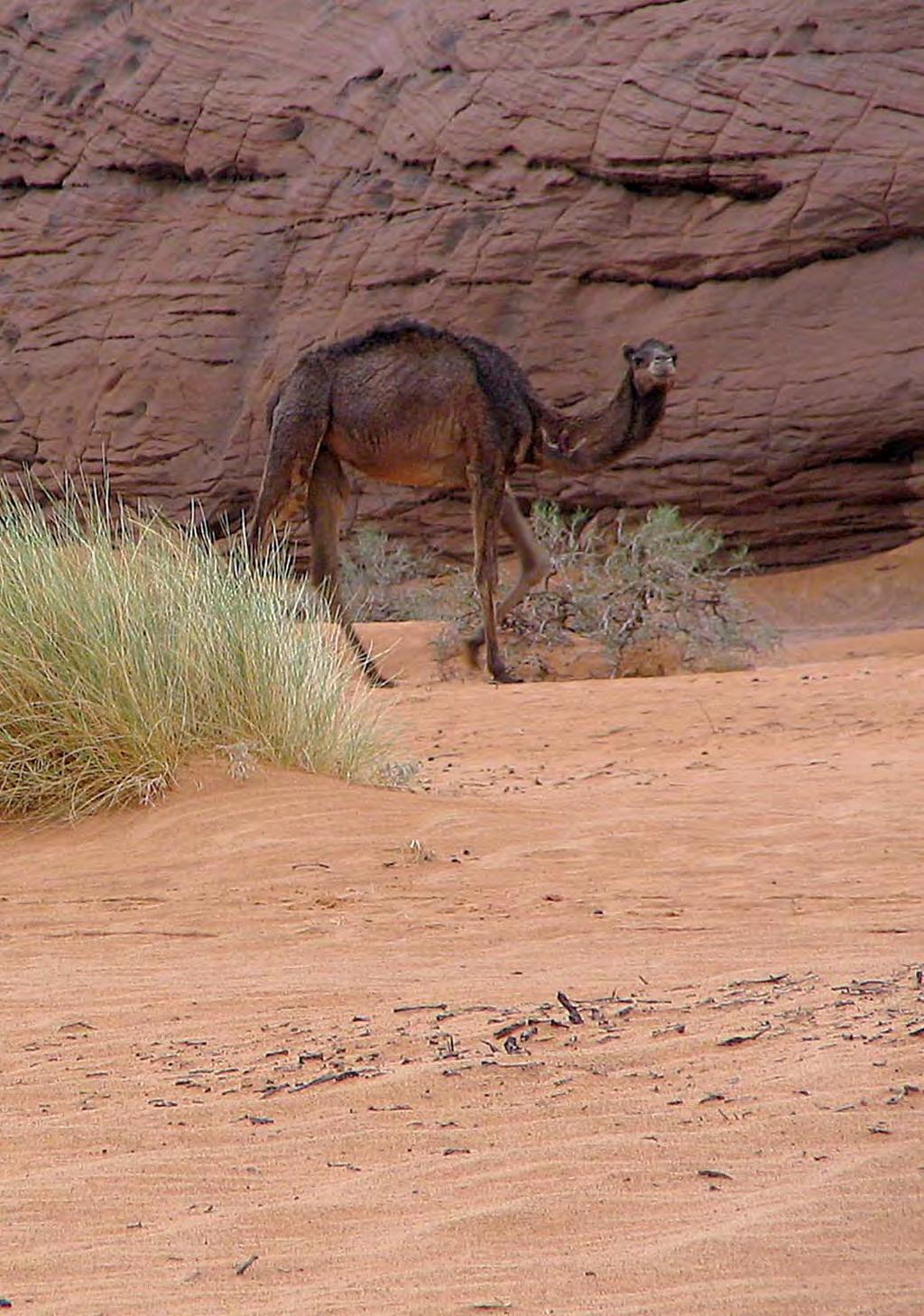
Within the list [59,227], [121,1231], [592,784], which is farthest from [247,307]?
[121,1231]

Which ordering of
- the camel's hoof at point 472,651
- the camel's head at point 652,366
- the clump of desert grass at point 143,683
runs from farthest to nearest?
the camel's hoof at point 472,651, the camel's head at point 652,366, the clump of desert grass at point 143,683

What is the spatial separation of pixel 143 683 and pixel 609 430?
5.52m

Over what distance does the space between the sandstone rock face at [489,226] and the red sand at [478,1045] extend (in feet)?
26.9

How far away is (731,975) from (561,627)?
30.0ft

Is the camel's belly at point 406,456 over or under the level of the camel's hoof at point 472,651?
over

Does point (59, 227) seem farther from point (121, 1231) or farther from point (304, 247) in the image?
point (121, 1231)

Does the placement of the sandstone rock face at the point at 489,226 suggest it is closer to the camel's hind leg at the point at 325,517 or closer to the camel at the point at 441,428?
the camel at the point at 441,428

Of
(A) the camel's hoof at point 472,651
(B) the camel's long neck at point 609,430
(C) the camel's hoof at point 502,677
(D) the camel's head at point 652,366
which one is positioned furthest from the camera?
(A) the camel's hoof at point 472,651

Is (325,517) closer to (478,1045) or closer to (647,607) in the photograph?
(647,607)

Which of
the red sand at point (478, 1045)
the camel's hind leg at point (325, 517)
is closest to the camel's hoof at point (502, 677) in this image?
the camel's hind leg at point (325, 517)

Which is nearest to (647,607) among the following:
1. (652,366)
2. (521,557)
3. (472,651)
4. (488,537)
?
(521,557)

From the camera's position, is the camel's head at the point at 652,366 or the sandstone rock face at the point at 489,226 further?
the sandstone rock face at the point at 489,226

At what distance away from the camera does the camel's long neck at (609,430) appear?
1277 centimetres

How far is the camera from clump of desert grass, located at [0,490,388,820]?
26.6ft
